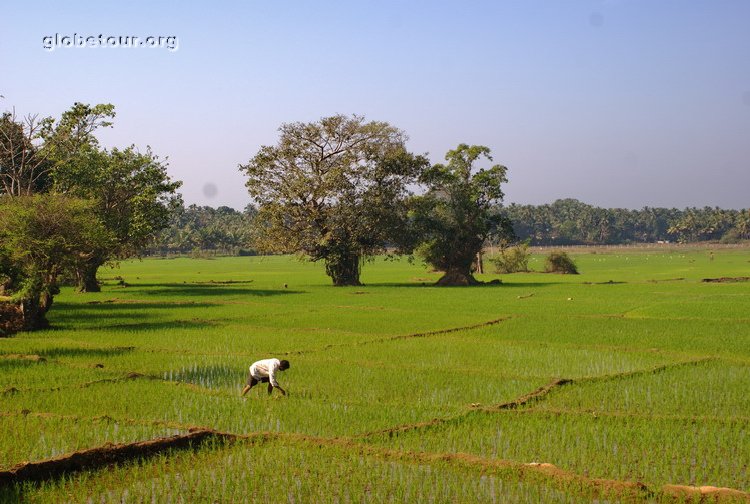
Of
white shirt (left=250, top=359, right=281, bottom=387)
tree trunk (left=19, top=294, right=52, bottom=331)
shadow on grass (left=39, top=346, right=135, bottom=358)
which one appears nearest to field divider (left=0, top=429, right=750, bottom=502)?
white shirt (left=250, top=359, right=281, bottom=387)

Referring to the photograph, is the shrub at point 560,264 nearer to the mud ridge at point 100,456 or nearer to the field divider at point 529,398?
the field divider at point 529,398

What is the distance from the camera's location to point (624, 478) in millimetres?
7102

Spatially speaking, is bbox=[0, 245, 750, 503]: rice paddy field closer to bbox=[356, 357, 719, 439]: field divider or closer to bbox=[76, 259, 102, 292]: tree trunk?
bbox=[356, 357, 719, 439]: field divider

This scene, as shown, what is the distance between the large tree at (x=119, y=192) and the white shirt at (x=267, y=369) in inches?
889

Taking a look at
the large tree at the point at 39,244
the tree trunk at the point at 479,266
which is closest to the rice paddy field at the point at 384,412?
the large tree at the point at 39,244

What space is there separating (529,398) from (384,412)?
7.38 feet

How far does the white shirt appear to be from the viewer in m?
10.2

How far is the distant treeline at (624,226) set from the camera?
122 m

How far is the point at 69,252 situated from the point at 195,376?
11.8m

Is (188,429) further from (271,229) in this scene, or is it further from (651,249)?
(651,249)

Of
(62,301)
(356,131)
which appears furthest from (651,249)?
(62,301)

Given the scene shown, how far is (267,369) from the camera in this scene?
1047 cm

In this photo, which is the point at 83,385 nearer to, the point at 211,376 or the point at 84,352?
the point at 211,376

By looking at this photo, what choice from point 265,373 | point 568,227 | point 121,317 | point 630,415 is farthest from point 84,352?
point 568,227
